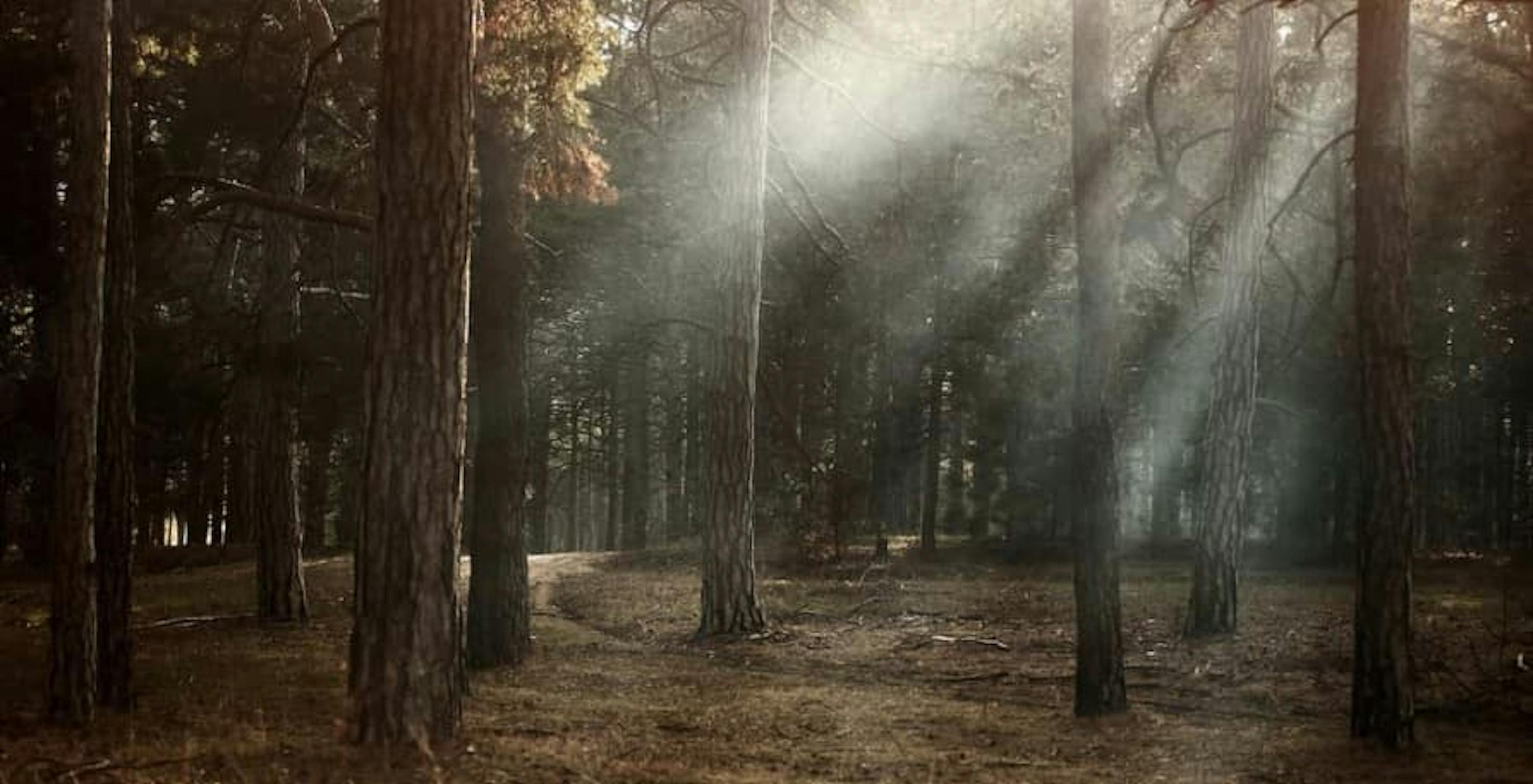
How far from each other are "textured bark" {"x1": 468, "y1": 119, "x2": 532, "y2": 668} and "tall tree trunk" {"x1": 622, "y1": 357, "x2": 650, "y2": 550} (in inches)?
1113

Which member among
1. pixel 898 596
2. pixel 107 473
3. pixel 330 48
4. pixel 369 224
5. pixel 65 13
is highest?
pixel 65 13

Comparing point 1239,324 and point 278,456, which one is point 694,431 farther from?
point 1239,324

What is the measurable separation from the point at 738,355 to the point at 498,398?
421 cm

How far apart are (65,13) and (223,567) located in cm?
1795

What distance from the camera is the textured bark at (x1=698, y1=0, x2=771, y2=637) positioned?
1681 centimetres

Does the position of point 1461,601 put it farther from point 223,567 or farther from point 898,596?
point 223,567

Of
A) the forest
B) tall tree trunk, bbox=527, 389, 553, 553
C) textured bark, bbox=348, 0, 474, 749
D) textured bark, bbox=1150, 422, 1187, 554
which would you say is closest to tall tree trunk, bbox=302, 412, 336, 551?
the forest

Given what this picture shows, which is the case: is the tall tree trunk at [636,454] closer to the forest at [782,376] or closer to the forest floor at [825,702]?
the forest at [782,376]

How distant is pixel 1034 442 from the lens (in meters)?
36.3

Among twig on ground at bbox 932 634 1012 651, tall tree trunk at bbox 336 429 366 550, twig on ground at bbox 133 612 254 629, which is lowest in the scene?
twig on ground at bbox 133 612 254 629

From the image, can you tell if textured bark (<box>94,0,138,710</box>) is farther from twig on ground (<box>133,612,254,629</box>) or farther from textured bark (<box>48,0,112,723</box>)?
twig on ground (<box>133,612,254,629</box>)

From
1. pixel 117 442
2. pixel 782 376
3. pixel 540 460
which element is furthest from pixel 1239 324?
pixel 540 460

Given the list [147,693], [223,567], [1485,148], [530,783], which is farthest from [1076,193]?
[223,567]

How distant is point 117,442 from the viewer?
10.5m
